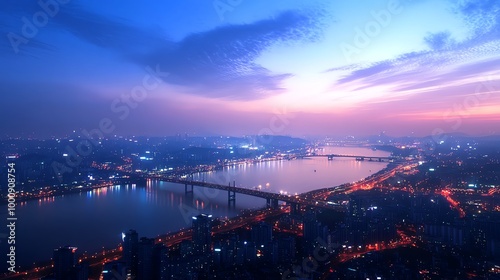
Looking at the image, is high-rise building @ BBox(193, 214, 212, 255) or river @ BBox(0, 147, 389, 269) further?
river @ BBox(0, 147, 389, 269)

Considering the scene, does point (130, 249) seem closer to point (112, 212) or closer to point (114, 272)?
point (114, 272)

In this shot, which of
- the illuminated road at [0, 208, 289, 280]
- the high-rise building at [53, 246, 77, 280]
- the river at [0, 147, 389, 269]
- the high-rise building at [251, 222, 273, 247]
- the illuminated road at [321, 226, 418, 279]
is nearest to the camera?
the high-rise building at [53, 246, 77, 280]

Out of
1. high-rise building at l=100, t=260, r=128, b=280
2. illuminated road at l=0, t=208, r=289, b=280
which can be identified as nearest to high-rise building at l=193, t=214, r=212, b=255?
illuminated road at l=0, t=208, r=289, b=280

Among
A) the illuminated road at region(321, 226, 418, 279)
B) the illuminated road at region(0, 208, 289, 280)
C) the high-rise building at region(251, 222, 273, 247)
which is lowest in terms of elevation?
the illuminated road at region(321, 226, 418, 279)

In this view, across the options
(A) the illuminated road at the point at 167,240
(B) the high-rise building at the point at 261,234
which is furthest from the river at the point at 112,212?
(B) the high-rise building at the point at 261,234

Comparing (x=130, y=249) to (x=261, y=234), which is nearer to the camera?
(x=130, y=249)

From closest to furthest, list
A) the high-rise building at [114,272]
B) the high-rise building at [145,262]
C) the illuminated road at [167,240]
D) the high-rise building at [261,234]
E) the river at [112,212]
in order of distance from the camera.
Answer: the high-rise building at [114,272] < the high-rise building at [145,262] < the illuminated road at [167,240] < the high-rise building at [261,234] < the river at [112,212]

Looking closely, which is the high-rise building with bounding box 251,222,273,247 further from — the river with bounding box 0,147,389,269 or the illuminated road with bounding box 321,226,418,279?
the river with bounding box 0,147,389,269

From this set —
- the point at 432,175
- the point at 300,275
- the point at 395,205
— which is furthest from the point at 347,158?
the point at 300,275

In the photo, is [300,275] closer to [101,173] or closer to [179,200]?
[179,200]

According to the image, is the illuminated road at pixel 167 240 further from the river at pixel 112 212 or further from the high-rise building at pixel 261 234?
the high-rise building at pixel 261 234

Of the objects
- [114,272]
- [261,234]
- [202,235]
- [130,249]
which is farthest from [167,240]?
[114,272]
